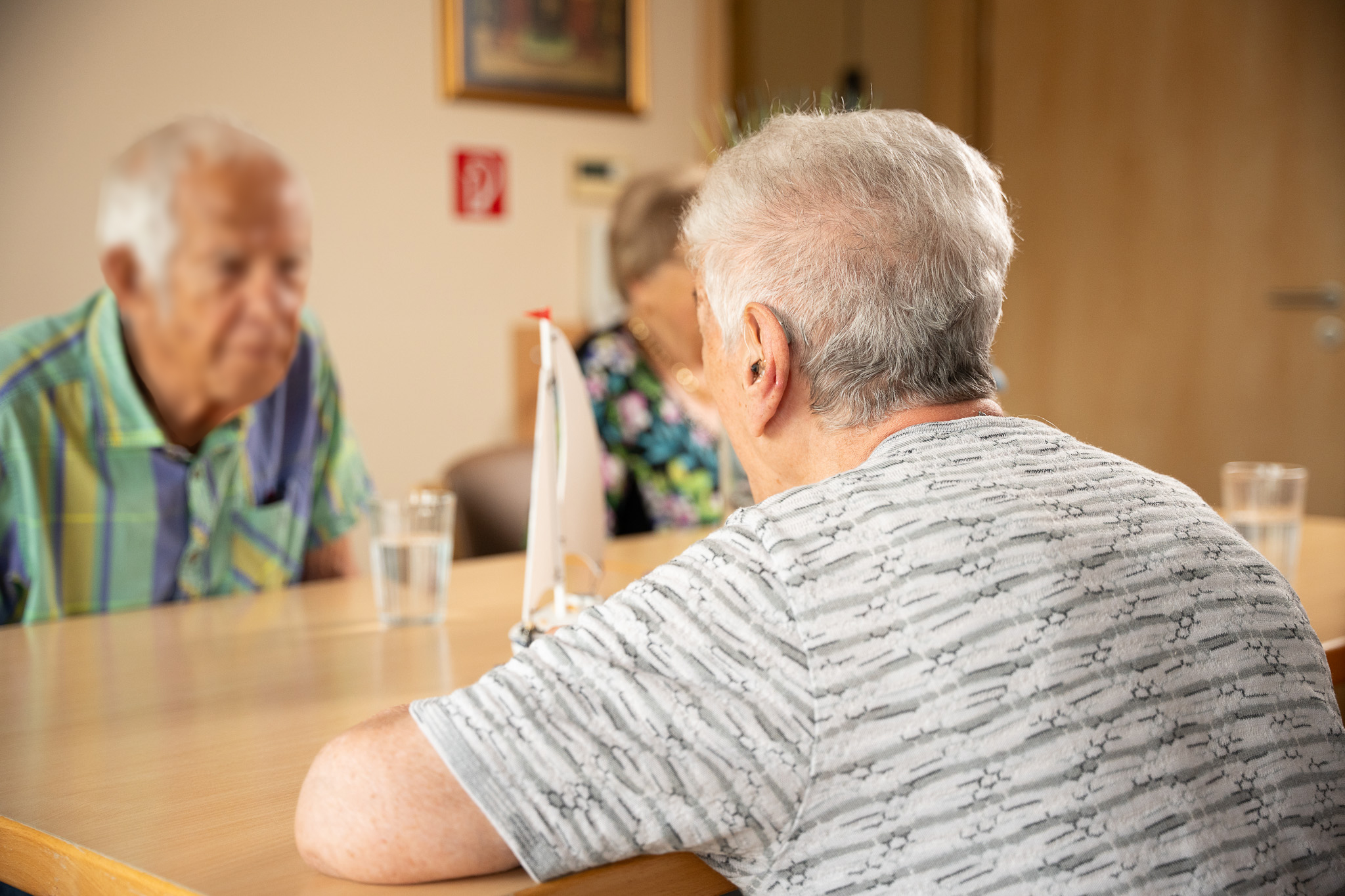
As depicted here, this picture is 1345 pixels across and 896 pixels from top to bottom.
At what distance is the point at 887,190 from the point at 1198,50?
2864mm

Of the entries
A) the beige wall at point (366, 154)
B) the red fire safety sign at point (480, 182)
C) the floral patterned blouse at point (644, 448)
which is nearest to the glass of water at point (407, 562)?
the floral patterned blouse at point (644, 448)

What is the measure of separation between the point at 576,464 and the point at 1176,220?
259 cm

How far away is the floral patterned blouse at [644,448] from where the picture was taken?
89.0 inches

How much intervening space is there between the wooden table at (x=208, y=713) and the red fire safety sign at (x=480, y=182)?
1.63 metres

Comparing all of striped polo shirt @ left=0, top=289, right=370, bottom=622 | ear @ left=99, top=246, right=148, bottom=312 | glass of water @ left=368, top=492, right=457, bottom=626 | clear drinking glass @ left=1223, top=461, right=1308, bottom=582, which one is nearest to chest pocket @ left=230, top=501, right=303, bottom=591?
striped polo shirt @ left=0, top=289, right=370, bottom=622

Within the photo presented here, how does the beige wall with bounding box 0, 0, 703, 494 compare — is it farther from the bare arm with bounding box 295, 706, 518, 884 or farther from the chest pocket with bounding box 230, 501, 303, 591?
the bare arm with bounding box 295, 706, 518, 884

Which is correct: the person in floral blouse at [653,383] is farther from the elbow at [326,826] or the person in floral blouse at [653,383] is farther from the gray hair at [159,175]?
the elbow at [326,826]

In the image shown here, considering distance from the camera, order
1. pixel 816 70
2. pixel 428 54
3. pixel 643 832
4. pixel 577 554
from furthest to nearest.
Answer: pixel 816 70 → pixel 428 54 → pixel 577 554 → pixel 643 832

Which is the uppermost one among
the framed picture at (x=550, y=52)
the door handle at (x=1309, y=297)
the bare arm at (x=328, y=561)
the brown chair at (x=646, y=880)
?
the framed picture at (x=550, y=52)

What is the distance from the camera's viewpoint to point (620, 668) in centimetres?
68

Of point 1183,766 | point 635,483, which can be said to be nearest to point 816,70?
point 635,483

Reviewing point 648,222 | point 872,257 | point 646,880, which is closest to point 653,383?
point 648,222

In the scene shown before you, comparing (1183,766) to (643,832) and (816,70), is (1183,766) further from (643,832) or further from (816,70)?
(816,70)

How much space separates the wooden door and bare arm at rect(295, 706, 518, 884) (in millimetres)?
2779
